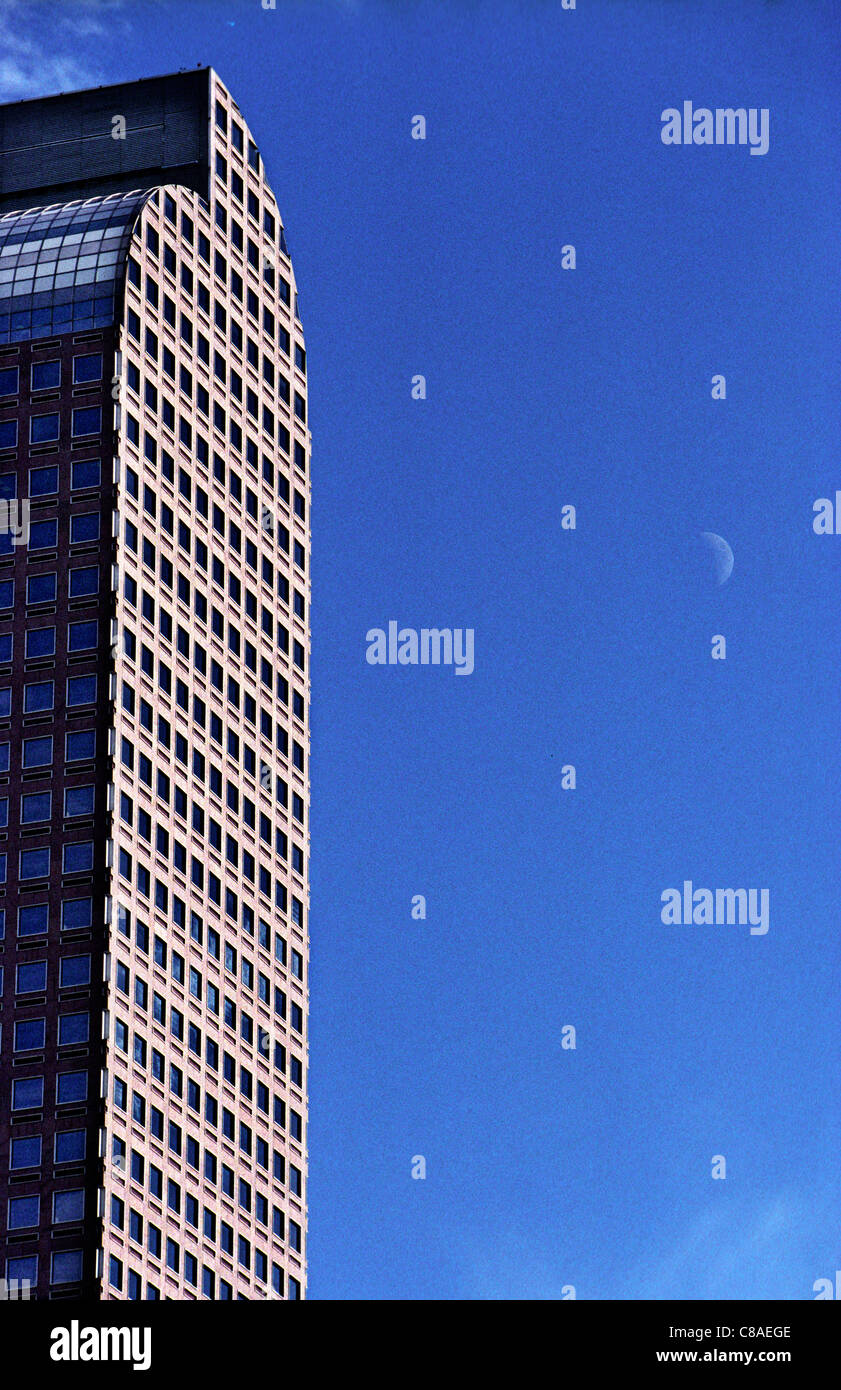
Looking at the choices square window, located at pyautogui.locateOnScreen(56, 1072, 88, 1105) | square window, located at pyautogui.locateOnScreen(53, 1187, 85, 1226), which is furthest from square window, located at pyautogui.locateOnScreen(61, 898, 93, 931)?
square window, located at pyautogui.locateOnScreen(53, 1187, 85, 1226)

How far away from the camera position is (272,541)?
589ft

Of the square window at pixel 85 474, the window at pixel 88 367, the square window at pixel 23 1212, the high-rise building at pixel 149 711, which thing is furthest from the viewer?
the window at pixel 88 367

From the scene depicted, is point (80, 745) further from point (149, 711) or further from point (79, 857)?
point (79, 857)

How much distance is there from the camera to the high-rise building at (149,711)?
5615 inches

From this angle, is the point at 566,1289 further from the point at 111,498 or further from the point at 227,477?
the point at 227,477

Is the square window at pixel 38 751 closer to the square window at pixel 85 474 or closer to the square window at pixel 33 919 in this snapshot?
the square window at pixel 33 919

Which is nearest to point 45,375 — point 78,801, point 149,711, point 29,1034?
point 149,711

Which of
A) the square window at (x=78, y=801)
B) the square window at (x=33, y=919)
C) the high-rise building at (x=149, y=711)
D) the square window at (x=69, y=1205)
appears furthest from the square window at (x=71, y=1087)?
the square window at (x=78, y=801)

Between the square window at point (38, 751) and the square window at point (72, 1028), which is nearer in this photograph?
the square window at point (72, 1028)

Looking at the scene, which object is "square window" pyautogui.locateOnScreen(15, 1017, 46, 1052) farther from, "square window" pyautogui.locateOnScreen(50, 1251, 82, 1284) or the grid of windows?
the grid of windows

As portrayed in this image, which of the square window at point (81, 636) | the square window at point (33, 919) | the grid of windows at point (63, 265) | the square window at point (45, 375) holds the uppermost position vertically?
the grid of windows at point (63, 265)

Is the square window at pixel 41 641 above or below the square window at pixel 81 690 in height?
above
